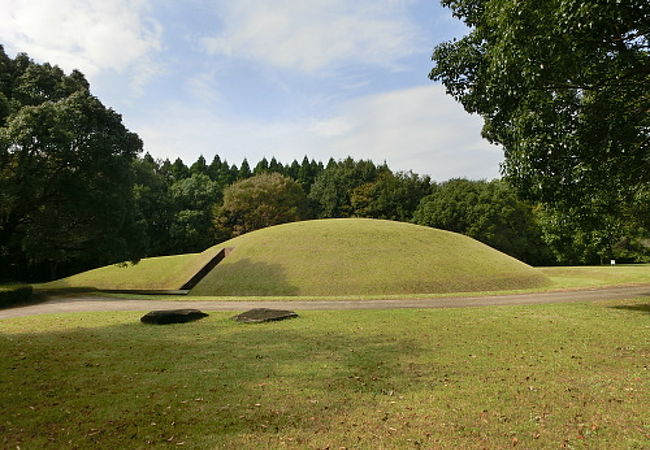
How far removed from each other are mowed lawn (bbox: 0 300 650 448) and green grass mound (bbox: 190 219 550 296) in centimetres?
Answer: 1702

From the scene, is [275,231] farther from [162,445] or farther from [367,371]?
[162,445]

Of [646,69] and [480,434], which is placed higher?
[646,69]

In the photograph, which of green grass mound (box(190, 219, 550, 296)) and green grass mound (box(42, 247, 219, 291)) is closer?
green grass mound (box(190, 219, 550, 296))

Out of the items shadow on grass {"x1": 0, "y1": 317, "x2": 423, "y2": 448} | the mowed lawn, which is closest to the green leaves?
the mowed lawn

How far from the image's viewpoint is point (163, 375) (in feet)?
27.7

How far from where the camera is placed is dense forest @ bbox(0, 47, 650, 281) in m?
23.8

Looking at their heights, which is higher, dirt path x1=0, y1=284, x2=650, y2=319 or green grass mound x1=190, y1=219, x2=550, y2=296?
green grass mound x1=190, y1=219, x2=550, y2=296

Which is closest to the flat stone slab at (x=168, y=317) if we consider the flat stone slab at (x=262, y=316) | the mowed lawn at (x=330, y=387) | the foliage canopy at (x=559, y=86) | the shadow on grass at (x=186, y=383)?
the mowed lawn at (x=330, y=387)

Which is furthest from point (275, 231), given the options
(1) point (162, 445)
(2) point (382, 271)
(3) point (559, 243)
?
(1) point (162, 445)

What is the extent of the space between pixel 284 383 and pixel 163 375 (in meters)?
2.77

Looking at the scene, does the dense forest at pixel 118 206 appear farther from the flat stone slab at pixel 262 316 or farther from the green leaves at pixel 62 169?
the flat stone slab at pixel 262 316

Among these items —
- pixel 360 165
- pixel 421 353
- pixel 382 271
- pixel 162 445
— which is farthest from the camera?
pixel 360 165

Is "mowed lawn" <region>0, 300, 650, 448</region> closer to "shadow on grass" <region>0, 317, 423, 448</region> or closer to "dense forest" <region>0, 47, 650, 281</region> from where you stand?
"shadow on grass" <region>0, 317, 423, 448</region>

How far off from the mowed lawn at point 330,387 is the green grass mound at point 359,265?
1702 centimetres
